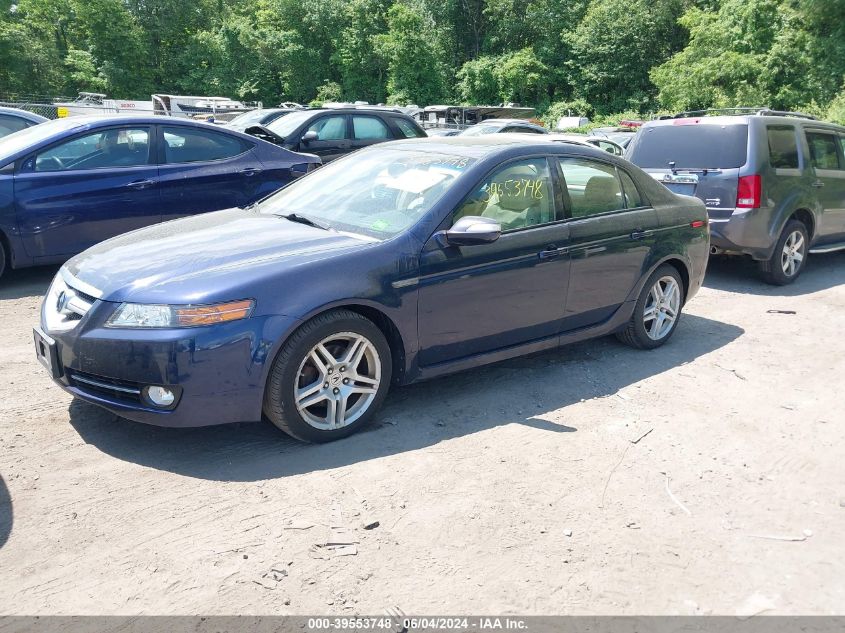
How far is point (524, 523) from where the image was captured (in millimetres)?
3285

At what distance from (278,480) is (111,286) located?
1.31 metres

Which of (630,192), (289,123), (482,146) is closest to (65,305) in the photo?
(482,146)

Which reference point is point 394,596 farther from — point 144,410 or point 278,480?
point 144,410

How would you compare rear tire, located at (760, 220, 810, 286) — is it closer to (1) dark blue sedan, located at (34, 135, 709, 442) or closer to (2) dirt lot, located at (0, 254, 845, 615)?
(1) dark blue sedan, located at (34, 135, 709, 442)

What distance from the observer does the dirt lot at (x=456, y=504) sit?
110 inches

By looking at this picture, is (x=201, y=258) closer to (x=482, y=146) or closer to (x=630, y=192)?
(x=482, y=146)

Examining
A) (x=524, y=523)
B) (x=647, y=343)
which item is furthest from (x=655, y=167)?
(x=524, y=523)

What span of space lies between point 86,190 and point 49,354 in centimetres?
362

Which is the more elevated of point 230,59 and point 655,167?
point 230,59

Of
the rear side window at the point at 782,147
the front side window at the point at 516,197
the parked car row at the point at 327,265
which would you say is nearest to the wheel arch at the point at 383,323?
the parked car row at the point at 327,265

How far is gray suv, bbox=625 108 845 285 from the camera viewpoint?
764 cm

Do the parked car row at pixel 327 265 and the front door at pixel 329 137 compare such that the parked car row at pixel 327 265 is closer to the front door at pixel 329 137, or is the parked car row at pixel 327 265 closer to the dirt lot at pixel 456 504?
the dirt lot at pixel 456 504

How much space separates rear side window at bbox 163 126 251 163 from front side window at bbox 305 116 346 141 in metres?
3.64

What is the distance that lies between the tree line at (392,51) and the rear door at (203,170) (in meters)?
32.8
